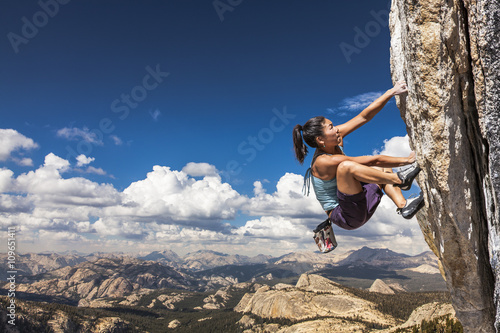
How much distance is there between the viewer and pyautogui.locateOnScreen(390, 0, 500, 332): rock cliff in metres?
4.30

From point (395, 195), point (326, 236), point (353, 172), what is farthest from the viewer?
point (326, 236)

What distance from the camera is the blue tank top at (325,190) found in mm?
6768

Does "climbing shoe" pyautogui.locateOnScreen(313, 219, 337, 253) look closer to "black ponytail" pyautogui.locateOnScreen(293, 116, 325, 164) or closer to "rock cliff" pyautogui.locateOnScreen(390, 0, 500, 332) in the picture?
"black ponytail" pyautogui.locateOnScreen(293, 116, 325, 164)

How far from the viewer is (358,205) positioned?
20.9ft

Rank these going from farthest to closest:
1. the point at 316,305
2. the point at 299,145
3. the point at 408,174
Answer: the point at 316,305
the point at 299,145
the point at 408,174

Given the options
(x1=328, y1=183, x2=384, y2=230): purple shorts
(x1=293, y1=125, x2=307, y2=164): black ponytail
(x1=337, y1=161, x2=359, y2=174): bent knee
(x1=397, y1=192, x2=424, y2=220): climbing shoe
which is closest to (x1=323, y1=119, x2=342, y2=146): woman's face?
(x1=337, y1=161, x2=359, y2=174): bent knee

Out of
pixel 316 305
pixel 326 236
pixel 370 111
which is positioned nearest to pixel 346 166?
pixel 370 111

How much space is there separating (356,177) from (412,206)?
4.54ft

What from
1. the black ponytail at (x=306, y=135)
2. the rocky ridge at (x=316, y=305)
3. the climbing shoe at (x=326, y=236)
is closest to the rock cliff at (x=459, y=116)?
the black ponytail at (x=306, y=135)

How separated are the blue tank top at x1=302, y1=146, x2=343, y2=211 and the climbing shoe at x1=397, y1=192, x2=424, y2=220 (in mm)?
1474

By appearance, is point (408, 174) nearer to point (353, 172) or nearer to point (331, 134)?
point (353, 172)

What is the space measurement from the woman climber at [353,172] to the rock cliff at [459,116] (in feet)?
1.29

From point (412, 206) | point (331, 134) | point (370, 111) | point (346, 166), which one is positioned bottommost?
point (412, 206)

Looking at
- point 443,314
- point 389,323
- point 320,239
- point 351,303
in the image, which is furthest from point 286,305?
point 320,239
